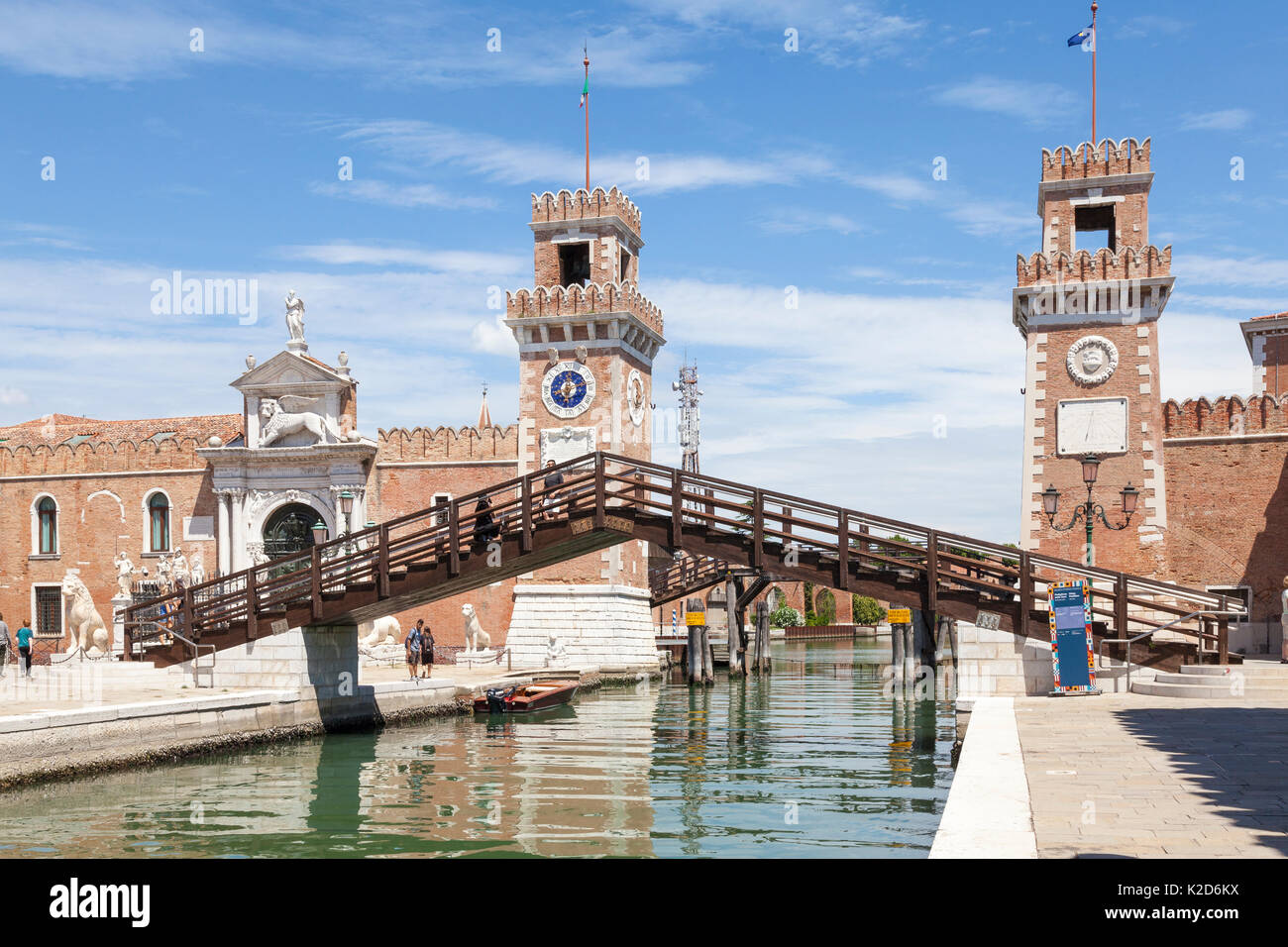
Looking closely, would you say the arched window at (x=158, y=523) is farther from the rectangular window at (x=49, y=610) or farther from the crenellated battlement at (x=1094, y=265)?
the crenellated battlement at (x=1094, y=265)

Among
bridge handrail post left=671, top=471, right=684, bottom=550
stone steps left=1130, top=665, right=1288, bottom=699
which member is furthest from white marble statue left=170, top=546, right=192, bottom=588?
stone steps left=1130, top=665, right=1288, bottom=699

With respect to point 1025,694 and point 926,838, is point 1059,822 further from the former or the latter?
point 1025,694

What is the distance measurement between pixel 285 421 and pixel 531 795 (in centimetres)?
2555

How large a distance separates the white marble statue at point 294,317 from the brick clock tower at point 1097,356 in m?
21.3

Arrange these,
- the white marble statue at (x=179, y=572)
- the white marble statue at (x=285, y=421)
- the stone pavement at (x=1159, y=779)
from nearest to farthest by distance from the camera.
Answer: the stone pavement at (x=1159, y=779)
the white marble statue at (x=285, y=421)
the white marble statue at (x=179, y=572)

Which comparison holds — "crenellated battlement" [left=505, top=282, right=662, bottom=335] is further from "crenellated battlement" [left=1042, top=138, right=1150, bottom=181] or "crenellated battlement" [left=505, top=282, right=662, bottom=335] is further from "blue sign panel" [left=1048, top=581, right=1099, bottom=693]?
"blue sign panel" [left=1048, top=581, right=1099, bottom=693]

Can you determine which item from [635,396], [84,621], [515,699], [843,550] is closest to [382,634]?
[84,621]

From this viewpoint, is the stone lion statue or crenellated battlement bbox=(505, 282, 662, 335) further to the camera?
crenellated battlement bbox=(505, 282, 662, 335)

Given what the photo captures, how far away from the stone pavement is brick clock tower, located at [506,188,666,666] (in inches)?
873

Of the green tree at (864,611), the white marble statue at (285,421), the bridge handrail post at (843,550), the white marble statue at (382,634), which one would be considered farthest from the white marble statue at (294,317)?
the green tree at (864,611)

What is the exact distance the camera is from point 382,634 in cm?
3600

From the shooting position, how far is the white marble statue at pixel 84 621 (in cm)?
2956

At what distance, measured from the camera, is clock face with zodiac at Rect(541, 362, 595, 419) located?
3831cm

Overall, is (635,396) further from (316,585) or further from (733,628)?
(316,585)
